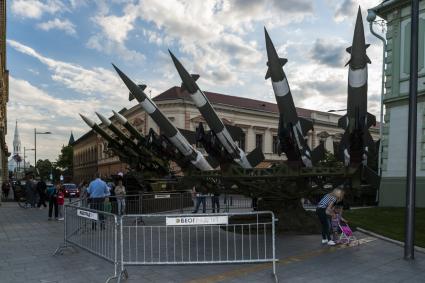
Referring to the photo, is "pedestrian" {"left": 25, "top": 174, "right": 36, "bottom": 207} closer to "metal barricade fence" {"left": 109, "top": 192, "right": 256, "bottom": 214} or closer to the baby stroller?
"metal barricade fence" {"left": 109, "top": 192, "right": 256, "bottom": 214}

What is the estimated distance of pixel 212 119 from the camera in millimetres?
13500

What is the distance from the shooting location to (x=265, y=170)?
11234 millimetres

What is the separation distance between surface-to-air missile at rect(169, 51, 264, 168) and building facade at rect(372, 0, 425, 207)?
917 centimetres

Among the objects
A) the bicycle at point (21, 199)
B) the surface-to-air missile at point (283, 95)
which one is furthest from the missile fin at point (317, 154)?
the bicycle at point (21, 199)

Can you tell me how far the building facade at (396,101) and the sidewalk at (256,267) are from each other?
10529 millimetres

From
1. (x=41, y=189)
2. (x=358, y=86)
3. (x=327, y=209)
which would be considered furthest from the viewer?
(x=41, y=189)

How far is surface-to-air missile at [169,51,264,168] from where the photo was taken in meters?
13.3

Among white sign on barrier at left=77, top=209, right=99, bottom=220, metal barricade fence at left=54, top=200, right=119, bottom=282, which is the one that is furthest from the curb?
white sign on barrier at left=77, top=209, right=99, bottom=220

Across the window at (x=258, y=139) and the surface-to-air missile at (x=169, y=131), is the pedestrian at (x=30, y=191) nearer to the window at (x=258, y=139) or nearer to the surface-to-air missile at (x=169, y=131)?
the surface-to-air missile at (x=169, y=131)

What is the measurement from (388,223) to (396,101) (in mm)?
8287

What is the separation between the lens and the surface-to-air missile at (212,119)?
13.3 metres

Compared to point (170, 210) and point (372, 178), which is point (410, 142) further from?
point (170, 210)

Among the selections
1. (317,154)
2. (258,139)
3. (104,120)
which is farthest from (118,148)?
(258,139)

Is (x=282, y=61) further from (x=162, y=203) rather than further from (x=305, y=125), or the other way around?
(x=162, y=203)
